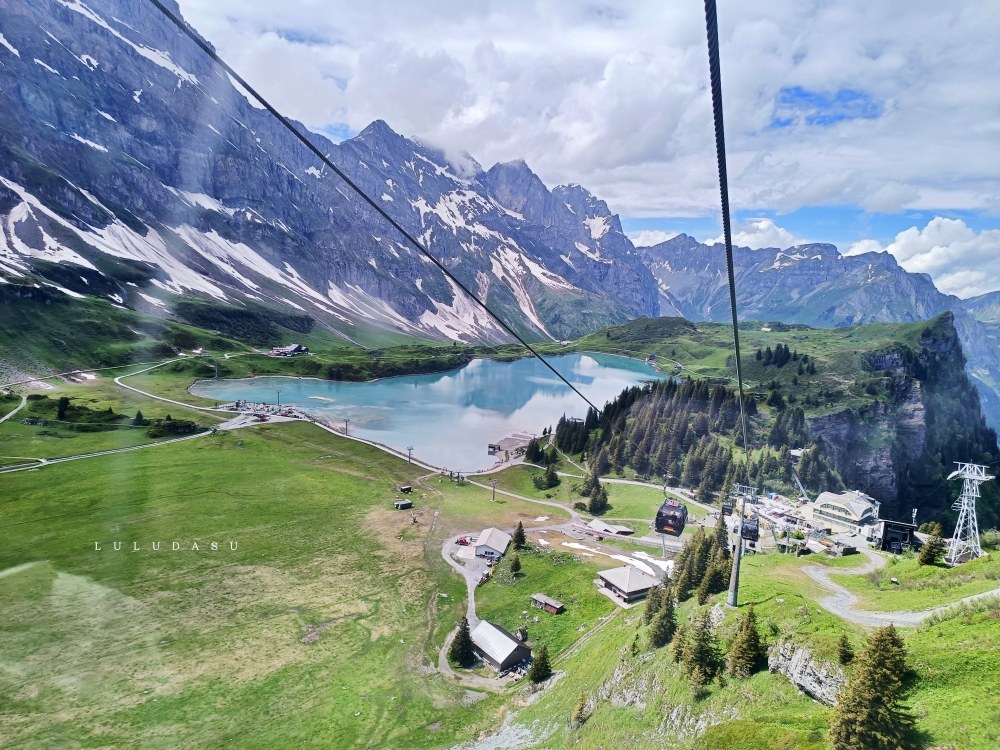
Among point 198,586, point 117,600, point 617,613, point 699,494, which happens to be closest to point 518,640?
point 617,613

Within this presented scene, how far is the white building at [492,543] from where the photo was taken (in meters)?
49.5

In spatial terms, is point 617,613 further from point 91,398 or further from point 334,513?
point 91,398

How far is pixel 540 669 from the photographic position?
31078mm

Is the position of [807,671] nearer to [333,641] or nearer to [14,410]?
[333,641]

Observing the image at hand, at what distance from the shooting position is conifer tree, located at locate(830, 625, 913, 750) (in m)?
13.1

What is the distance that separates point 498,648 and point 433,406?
107 m

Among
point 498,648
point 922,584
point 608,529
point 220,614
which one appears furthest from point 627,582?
point 220,614

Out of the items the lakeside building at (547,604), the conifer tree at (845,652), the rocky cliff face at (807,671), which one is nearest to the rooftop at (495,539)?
the lakeside building at (547,604)

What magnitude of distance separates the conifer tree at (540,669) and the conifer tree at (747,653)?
13.9 m

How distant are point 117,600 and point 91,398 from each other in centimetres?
7968

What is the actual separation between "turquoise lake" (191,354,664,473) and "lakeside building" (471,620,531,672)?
5057 centimetres

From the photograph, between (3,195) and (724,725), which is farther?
(3,195)

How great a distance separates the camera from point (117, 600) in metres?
36.9

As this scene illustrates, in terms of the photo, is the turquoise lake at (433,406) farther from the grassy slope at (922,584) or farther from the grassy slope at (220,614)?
the grassy slope at (922,584)
